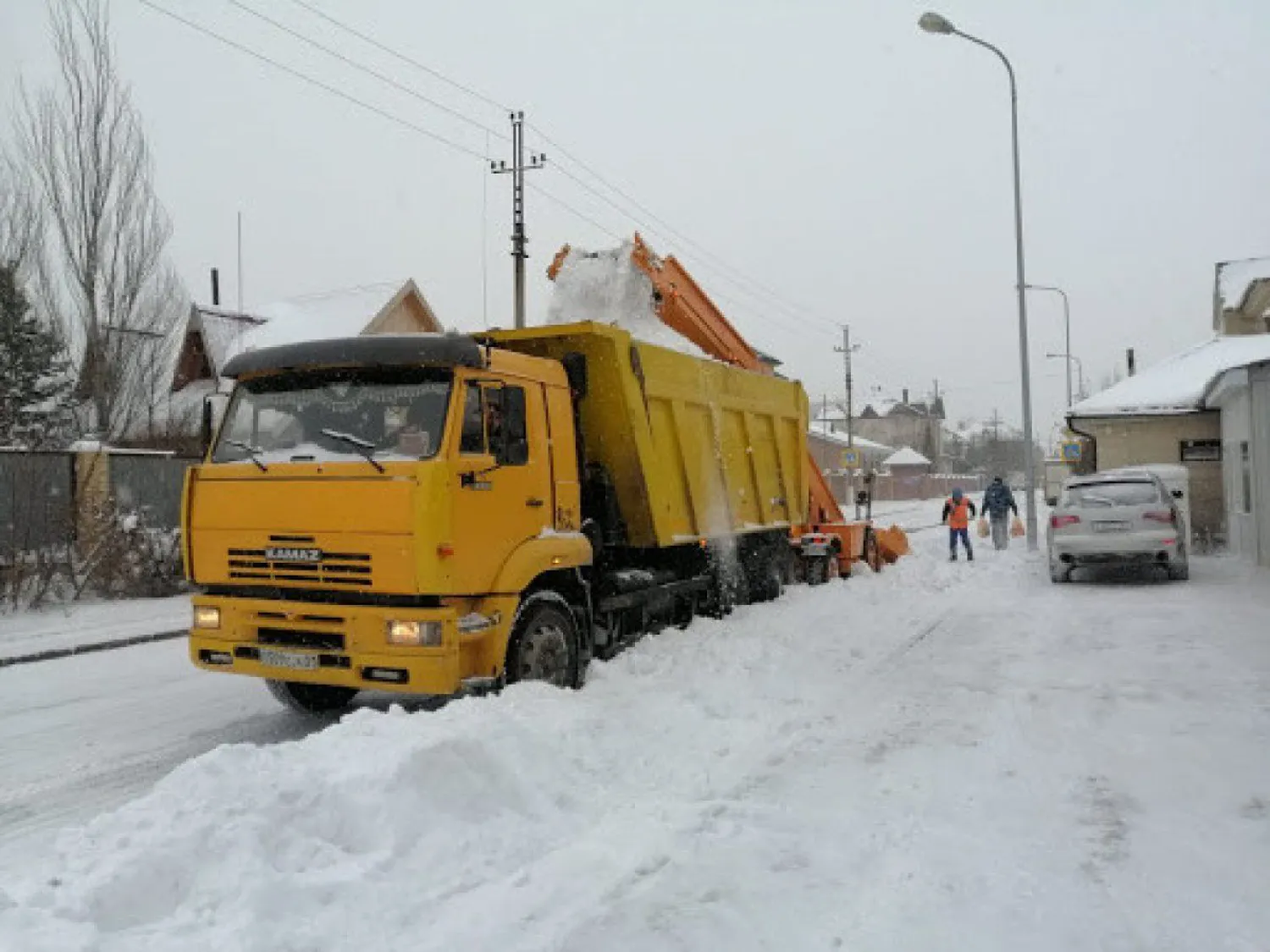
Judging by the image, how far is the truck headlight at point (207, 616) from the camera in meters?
6.66

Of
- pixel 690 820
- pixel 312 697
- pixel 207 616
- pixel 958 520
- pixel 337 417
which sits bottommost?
pixel 690 820

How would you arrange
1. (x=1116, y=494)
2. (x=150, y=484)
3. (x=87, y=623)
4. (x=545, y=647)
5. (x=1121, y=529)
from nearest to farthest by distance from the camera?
(x=545, y=647) < (x=87, y=623) < (x=1121, y=529) < (x=1116, y=494) < (x=150, y=484)

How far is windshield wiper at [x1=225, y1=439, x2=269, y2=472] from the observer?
6.56 m

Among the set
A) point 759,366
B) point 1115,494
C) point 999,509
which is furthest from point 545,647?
point 999,509

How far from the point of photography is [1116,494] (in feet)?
49.8

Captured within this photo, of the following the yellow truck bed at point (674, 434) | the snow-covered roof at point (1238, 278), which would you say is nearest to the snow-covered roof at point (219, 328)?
the yellow truck bed at point (674, 434)

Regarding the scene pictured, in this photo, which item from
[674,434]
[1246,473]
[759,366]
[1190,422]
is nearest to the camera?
[674,434]

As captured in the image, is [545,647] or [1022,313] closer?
[545,647]

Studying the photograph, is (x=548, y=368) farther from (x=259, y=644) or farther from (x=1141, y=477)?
(x=1141, y=477)

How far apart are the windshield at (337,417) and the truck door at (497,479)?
0.26m

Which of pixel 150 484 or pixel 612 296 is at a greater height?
pixel 612 296

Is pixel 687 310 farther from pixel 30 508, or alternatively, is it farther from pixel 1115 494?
pixel 30 508

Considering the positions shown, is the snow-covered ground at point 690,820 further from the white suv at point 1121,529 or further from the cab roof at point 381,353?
the white suv at point 1121,529

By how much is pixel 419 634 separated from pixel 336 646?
1.93 feet
